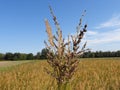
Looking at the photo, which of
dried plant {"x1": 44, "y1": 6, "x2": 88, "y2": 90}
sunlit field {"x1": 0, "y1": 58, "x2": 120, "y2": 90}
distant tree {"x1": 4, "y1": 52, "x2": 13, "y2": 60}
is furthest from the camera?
distant tree {"x1": 4, "y1": 52, "x2": 13, "y2": 60}

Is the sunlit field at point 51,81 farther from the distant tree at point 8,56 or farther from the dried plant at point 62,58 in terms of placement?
the distant tree at point 8,56

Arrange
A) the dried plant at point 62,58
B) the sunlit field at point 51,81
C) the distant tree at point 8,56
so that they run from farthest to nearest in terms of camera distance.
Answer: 1. the distant tree at point 8,56
2. the sunlit field at point 51,81
3. the dried plant at point 62,58

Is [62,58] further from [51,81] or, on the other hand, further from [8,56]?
[8,56]

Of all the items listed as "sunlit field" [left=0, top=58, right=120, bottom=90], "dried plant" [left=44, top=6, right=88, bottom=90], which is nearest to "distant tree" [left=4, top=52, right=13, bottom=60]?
"sunlit field" [left=0, top=58, right=120, bottom=90]

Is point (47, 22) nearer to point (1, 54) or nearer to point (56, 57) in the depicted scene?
point (56, 57)

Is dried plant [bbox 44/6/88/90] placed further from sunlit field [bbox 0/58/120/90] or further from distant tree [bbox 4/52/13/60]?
distant tree [bbox 4/52/13/60]

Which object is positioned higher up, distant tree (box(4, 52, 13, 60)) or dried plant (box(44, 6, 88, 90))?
distant tree (box(4, 52, 13, 60))

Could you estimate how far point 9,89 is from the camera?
19.2 ft

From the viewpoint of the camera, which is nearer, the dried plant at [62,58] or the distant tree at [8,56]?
the dried plant at [62,58]

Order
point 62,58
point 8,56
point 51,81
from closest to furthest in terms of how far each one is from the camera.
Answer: point 62,58, point 51,81, point 8,56

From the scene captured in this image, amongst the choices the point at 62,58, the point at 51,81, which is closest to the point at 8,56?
the point at 51,81

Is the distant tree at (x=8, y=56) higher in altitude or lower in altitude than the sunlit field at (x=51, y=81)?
higher

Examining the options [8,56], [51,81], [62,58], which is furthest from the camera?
[8,56]

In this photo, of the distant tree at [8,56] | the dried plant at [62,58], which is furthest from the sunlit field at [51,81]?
the distant tree at [8,56]
